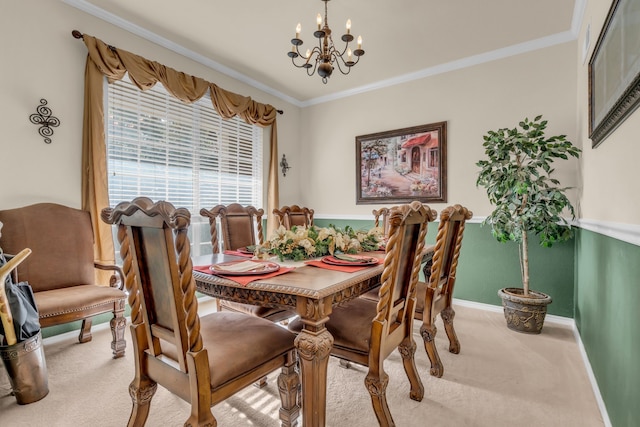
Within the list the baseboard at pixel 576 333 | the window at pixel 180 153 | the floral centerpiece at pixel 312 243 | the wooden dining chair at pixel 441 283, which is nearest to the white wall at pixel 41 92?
the window at pixel 180 153

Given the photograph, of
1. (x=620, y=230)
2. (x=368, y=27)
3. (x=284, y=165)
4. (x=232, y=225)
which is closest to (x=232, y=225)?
(x=232, y=225)

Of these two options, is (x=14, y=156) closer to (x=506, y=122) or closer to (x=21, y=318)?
(x=21, y=318)

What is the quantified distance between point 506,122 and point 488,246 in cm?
Result: 132

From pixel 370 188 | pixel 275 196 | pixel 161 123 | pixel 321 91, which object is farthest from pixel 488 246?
pixel 161 123

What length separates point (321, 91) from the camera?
4.39m

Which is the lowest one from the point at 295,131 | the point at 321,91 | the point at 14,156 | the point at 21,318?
the point at 21,318

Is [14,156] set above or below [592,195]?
above

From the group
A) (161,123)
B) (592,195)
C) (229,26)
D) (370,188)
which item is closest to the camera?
(592,195)

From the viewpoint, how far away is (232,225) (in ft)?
8.76

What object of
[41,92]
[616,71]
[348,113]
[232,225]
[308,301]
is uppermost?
[348,113]

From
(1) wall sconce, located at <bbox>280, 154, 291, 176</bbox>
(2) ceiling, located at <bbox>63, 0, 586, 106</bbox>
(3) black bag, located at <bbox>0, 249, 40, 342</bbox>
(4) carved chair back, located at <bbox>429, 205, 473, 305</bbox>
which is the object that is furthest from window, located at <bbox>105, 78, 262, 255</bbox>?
(4) carved chair back, located at <bbox>429, 205, 473, 305</bbox>

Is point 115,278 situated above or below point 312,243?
below

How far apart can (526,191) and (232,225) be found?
2.49 metres

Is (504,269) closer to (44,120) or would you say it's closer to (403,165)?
(403,165)
